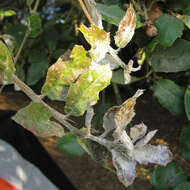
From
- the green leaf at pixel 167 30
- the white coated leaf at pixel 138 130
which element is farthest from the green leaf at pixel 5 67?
the green leaf at pixel 167 30

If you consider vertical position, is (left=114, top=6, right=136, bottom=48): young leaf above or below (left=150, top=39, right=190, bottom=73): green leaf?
above

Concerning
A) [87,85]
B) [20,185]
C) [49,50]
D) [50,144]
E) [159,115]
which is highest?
[87,85]

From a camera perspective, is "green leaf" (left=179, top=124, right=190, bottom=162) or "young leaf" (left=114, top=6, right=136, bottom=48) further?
"green leaf" (left=179, top=124, right=190, bottom=162)

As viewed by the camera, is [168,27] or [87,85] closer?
[87,85]

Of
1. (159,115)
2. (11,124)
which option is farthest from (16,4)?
(159,115)

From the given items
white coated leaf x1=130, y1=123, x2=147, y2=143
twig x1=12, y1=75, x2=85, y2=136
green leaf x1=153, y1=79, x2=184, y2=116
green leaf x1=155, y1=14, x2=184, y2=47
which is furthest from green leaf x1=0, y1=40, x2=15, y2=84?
green leaf x1=153, y1=79, x2=184, y2=116

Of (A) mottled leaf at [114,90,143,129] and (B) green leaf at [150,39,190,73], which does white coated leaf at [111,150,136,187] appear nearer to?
(A) mottled leaf at [114,90,143,129]

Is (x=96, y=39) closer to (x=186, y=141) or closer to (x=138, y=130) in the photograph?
(x=138, y=130)

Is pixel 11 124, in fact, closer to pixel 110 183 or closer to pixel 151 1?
pixel 110 183

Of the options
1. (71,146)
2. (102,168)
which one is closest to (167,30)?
(71,146)
